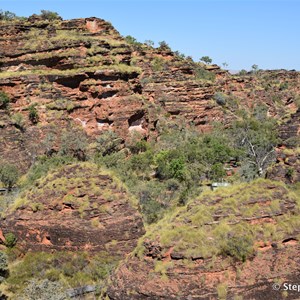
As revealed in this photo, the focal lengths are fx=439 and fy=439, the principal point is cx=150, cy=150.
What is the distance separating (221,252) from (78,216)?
8111 mm

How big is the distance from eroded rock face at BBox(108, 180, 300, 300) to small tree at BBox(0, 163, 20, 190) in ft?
74.4

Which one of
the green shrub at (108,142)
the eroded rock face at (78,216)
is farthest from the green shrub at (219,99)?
the eroded rock face at (78,216)

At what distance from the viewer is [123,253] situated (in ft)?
59.1

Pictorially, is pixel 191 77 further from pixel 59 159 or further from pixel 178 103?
pixel 59 159

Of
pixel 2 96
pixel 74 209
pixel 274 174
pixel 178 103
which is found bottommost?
pixel 74 209

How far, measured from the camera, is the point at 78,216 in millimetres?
18438

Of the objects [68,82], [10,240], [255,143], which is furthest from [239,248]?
[255,143]

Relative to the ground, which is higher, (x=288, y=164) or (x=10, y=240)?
(x=288, y=164)

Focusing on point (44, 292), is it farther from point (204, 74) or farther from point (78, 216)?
point (204, 74)

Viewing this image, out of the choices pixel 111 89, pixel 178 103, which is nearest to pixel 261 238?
pixel 111 89

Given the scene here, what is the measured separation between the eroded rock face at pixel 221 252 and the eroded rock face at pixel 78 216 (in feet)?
16.6

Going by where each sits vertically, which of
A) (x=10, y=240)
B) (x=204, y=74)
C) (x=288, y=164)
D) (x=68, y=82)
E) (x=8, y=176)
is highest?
(x=204, y=74)

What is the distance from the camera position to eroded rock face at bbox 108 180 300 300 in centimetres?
1173

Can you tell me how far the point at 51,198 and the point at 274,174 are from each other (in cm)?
1375
